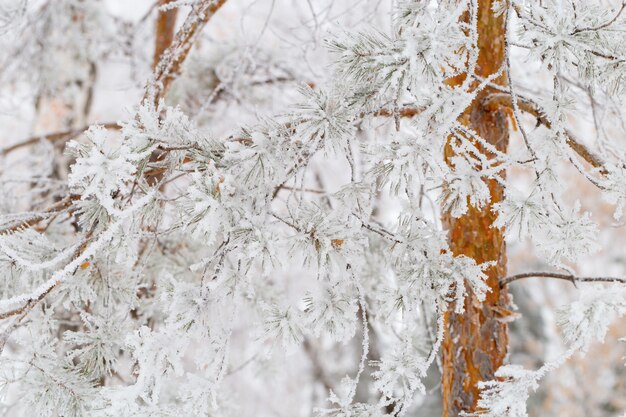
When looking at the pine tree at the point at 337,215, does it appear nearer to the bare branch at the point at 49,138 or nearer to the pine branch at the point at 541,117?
the pine branch at the point at 541,117

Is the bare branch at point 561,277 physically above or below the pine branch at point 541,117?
below

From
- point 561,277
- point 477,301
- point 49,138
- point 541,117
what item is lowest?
point 49,138

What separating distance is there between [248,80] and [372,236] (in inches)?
51.6

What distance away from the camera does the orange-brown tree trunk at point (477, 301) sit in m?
2.05

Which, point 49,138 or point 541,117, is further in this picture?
point 49,138

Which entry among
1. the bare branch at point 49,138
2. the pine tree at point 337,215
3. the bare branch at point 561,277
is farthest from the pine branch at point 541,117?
the bare branch at point 49,138

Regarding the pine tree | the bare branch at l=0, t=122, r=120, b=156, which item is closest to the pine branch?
the pine tree

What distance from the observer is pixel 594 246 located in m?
1.44

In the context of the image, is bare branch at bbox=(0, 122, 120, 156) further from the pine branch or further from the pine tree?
the pine branch

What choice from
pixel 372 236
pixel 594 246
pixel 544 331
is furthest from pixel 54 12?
pixel 544 331

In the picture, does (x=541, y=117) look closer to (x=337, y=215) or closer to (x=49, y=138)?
(x=337, y=215)

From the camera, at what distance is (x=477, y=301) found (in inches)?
79.0

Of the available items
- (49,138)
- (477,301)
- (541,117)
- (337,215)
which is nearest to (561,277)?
(477,301)

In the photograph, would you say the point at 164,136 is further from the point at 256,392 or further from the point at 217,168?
the point at 256,392
